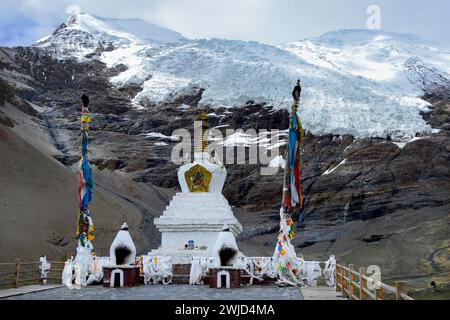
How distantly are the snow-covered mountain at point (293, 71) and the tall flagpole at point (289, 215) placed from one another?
53.4 metres

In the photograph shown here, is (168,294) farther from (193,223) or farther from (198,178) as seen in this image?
(198,178)

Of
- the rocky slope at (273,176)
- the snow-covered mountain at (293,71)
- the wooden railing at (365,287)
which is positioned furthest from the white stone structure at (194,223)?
the snow-covered mountain at (293,71)

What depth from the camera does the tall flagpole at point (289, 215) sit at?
17.6 metres

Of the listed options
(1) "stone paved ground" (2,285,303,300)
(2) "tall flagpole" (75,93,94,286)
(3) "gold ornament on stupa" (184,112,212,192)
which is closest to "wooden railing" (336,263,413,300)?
(1) "stone paved ground" (2,285,303,300)

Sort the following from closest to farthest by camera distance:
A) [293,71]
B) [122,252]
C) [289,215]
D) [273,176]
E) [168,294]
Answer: [168,294], [122,252], [289,215], [273,176], [293,71]

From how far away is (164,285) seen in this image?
1919cm

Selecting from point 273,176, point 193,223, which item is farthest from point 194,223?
point 273,176

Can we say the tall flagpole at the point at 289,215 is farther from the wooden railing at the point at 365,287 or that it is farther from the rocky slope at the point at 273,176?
the rocky slope at the point at 273,176

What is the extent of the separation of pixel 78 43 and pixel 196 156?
88225 mm

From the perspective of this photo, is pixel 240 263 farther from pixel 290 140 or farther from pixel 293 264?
pixel 290 140

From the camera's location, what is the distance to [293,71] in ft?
273

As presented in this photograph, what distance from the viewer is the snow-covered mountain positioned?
73375mm

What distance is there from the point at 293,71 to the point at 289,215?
6765cm
